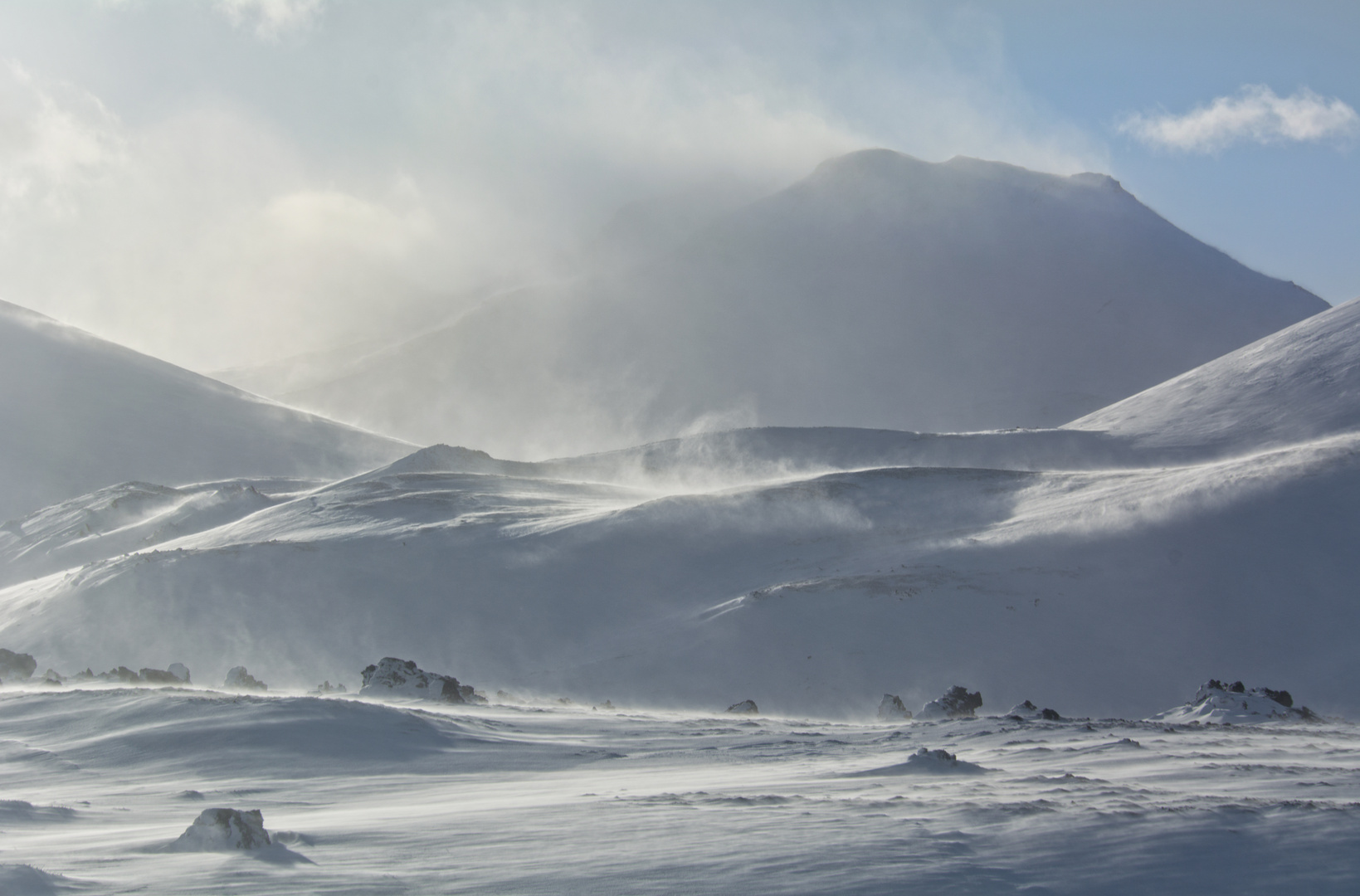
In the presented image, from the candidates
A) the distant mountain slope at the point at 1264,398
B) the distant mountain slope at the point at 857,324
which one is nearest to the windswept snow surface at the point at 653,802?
the distant mountain slope at the point at 1264,398

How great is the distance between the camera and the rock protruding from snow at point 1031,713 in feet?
37.7

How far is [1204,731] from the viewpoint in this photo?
34.9 ft

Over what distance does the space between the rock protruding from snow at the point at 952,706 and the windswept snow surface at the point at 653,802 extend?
275cm

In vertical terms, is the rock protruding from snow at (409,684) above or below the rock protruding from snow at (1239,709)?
above

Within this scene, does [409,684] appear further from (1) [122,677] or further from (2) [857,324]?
(2) [857,324]

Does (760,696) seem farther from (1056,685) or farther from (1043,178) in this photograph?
(1043,178)

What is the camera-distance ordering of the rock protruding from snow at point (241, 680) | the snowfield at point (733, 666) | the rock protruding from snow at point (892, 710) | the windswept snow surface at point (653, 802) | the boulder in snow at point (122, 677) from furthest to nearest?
1. the rock protruding from snow at point (241, 680)
2. the boulder in snow at point (122, 677)
3. the rock protruding from snow at point (892, 710)
4. the snowfield at point (733, 666)
5. the windswept snow surface at point (653, 802)

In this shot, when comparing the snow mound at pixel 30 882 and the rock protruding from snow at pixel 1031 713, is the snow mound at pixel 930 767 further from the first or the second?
the snow mound at pixel 30 882

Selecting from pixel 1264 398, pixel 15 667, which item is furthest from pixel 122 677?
pixel 1264 398

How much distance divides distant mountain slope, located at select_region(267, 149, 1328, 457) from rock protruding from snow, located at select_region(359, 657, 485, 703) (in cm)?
6591

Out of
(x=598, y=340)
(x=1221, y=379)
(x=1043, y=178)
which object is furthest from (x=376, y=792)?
(x=1043, y=178)

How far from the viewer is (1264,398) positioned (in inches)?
1399

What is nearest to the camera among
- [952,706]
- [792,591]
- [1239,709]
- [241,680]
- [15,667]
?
[1239,709]

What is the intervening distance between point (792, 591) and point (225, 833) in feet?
49.4
